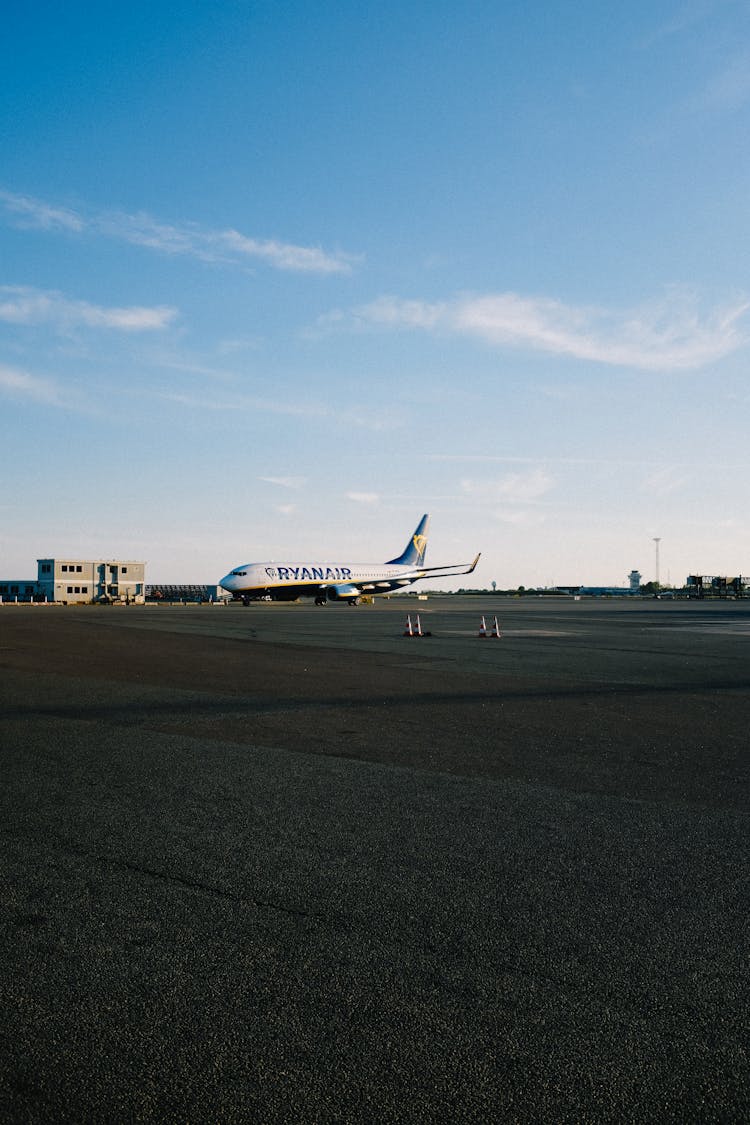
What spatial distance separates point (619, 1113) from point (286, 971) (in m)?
1.45

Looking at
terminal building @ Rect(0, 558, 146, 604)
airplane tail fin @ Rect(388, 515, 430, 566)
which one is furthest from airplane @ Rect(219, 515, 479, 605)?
terminal building @ Rect(0, 558, 146, 604)

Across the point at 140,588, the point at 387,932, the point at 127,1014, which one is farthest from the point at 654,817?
the point at 140,588

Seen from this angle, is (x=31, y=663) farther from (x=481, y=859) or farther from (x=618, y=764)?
(x=481, y=859)

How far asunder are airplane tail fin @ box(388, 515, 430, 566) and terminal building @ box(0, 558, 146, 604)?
44.6 meters

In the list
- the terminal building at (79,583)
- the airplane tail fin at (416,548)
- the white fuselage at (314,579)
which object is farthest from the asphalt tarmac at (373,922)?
the terminal building at (79,583)

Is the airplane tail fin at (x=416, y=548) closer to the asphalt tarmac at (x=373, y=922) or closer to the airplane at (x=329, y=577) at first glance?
the airplane at (x=329, y=577)

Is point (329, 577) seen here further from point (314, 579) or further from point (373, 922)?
point (373, 922)

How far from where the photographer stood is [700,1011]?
323 cm

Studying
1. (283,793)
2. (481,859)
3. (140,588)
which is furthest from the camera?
(140,588)

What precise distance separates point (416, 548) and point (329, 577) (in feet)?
50.0

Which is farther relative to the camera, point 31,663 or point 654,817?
point 31,663

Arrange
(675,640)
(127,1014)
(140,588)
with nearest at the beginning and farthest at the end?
(127,1014) → (675,640) → (140,588)

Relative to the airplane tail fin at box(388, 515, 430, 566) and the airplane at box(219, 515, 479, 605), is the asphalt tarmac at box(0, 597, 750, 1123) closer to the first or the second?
the airplane at box(219, 515, 479, 605)

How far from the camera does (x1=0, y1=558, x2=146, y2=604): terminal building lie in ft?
364
